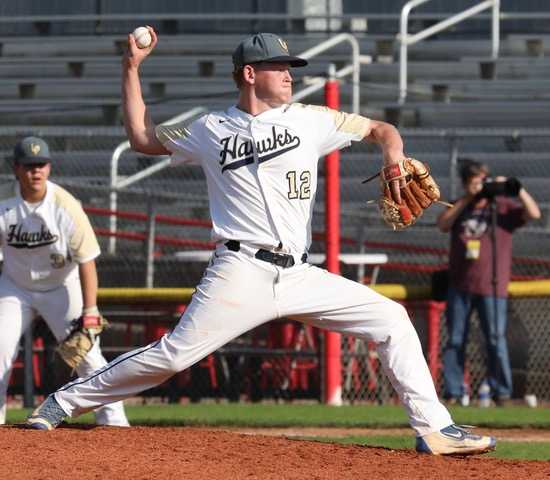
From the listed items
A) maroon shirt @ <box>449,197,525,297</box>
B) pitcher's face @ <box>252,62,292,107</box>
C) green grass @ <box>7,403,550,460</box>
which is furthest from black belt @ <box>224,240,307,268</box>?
maroon shirt @ <box>449,197,525,297</box>

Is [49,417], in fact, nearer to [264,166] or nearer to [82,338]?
[82,338]

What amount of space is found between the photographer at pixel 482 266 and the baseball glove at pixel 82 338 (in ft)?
13.3

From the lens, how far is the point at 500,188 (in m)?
11.4

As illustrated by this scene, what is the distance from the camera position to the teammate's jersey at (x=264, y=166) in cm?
632

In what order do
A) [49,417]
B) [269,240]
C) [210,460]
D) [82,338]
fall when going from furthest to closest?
[82,338] < [49,417] < [269,240] < [210,460]

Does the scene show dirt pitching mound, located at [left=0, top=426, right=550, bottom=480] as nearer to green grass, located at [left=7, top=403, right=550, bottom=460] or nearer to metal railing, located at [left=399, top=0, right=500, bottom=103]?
green grass, located at [left=7, top=403, right=550, bottom=460]

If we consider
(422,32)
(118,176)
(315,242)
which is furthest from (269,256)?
(422,32)

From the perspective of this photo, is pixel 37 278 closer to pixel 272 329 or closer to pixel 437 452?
pixel 437 452

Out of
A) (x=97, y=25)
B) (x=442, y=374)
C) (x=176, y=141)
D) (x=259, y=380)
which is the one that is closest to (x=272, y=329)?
(x=259, y=380)

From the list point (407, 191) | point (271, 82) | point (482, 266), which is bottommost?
point (482, 266)

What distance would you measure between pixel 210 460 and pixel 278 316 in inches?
29.2

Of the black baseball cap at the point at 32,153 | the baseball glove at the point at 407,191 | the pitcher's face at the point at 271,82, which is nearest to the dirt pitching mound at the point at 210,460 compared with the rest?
the baseball glove at the point at 407,191

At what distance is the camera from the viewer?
443 inches

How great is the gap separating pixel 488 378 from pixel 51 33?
37.4ft
